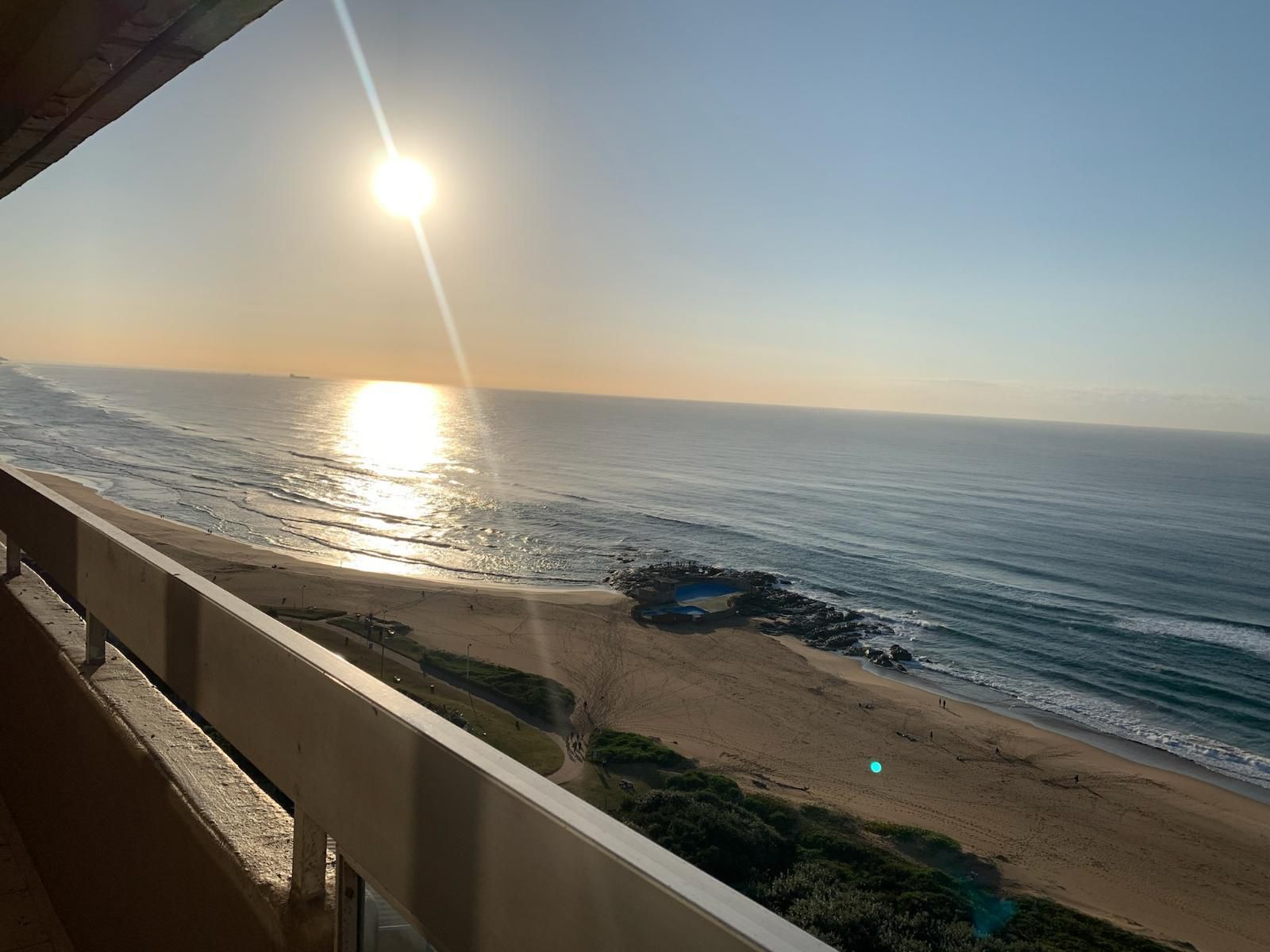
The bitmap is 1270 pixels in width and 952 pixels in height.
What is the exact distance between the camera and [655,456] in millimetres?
105312

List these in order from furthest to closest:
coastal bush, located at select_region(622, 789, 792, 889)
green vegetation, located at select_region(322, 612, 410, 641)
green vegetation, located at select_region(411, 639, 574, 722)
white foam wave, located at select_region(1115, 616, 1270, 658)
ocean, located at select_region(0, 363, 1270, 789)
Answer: white foam wave, located at select_region(1115, 616, 1270, 658) < ocean, located at select_region(0, 363, 1270, 789) < green vegetation, located at select_region(322, 612, 410, 641) < green vegetation, located at select_region(411, 639, 574, 722) < coastal bush, located at select_region(622, 789, 792, 889)

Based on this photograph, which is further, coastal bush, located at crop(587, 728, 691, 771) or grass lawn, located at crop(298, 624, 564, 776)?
coastal bush, located at crop(587, 728, 691, 771)

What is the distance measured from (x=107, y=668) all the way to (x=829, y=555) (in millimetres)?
47754

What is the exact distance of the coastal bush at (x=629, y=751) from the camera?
21922 mm

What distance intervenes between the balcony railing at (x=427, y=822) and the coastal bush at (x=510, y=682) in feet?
77.5

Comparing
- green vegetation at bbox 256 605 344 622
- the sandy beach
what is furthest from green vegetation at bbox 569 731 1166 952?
green vegetation at bbox 256 605 344 622

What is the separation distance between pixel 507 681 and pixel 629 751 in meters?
6.02

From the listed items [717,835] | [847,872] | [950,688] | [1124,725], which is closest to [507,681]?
[717,835]

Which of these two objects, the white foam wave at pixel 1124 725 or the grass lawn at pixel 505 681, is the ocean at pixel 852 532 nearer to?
the white foam wave at pixel 1124 725

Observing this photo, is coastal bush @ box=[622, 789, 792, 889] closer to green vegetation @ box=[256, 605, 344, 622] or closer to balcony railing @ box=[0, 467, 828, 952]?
balcony railing @ box=[0, 467, 828, 952]

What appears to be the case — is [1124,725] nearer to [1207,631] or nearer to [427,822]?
[1207,631]

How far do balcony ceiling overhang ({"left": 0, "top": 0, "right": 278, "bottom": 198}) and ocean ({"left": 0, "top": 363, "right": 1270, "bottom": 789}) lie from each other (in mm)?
29441

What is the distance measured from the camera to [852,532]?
5725 cm

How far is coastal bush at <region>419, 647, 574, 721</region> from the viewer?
25125 mm
